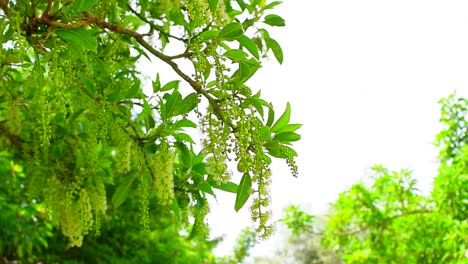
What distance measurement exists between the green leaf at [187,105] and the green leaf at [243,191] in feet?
0.75

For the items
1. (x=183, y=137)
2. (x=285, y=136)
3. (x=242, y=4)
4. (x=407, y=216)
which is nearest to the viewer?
(x=285, y=136)

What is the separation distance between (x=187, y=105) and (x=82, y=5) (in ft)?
1.10

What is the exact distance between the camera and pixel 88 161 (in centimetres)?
175

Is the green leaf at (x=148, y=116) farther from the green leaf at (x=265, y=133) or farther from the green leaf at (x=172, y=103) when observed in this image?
the green leaf at (x=265, y=133)

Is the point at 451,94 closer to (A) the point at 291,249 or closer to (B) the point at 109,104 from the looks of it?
(B) the point at 109,104

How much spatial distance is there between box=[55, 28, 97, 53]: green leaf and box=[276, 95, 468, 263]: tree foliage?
2371mm

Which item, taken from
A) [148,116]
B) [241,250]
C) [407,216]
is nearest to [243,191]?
[148,116]

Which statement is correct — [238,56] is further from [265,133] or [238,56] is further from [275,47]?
[275,47]

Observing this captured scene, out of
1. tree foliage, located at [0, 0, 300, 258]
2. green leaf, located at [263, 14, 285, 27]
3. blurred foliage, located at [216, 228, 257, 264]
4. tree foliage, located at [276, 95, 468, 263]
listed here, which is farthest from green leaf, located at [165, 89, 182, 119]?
blurred foliage, located at [216, 228, 257, 264]

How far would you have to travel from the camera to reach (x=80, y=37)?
46.6 inches

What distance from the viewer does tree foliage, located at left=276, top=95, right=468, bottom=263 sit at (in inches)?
131

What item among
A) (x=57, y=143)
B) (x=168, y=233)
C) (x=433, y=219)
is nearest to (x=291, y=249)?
(x=168, y=233)

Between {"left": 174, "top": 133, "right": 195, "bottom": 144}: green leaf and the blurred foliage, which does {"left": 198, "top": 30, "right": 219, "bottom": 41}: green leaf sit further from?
the blurred foliage

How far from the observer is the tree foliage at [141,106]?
1.18m
